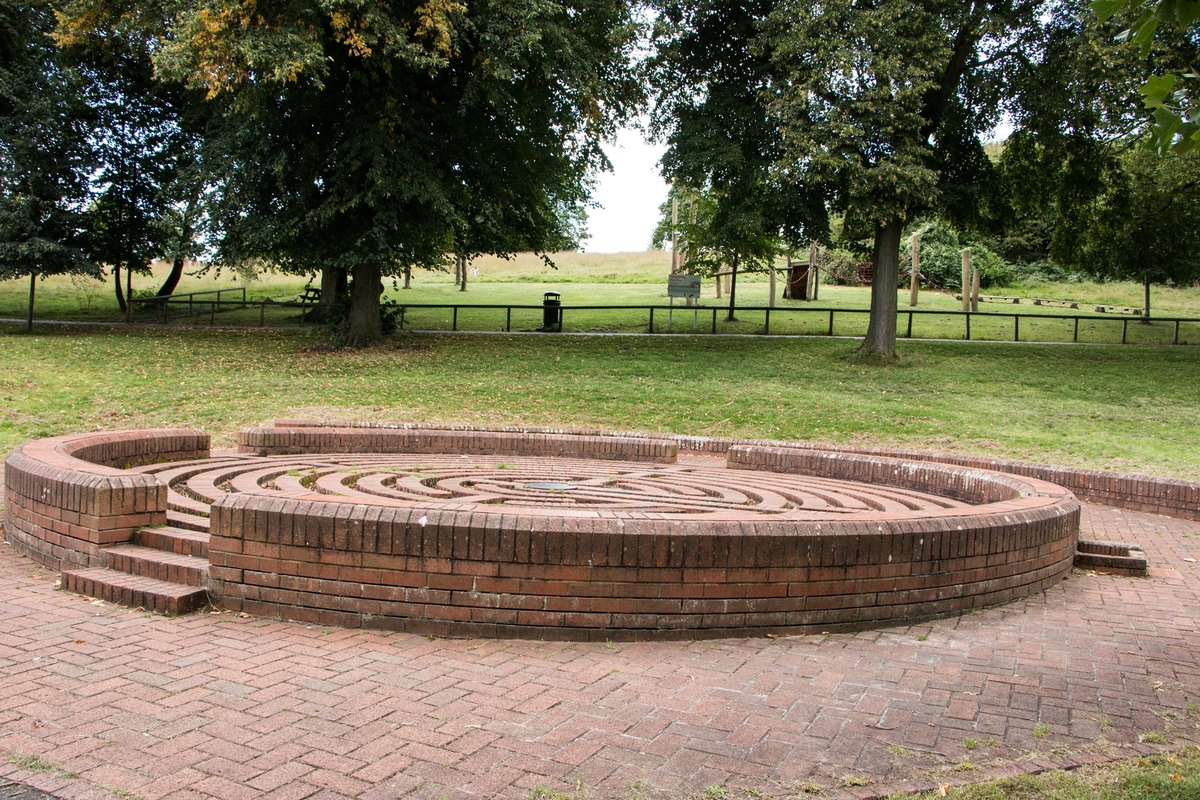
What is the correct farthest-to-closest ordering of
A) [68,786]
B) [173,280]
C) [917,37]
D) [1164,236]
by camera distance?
[173,280]
[1164,236]
[917,37]
[68,786]

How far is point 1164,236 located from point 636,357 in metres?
18.6

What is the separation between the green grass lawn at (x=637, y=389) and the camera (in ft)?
45.3

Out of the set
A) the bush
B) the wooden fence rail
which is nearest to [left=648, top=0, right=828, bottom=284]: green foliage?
Result: the wooden fence rail

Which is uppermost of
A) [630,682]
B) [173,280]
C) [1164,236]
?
[1164,236]

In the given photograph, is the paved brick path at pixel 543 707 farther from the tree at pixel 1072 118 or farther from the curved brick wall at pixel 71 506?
the tree at pixel 1072 118

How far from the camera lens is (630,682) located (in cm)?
432

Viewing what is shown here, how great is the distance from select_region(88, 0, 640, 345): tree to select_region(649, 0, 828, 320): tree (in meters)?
1.10

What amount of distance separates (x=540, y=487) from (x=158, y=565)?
2977mm

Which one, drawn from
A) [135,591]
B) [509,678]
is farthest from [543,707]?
[135,591]

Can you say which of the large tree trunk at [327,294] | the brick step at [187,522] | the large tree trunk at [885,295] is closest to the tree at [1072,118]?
the large tree trunk at [885,295]

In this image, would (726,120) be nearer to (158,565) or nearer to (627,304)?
(158,565)

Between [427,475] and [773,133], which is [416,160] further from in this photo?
[427,475]

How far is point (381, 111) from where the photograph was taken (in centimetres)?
2059

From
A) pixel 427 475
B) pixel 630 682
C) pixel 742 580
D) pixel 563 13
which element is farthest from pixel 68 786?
pixel 563 13
